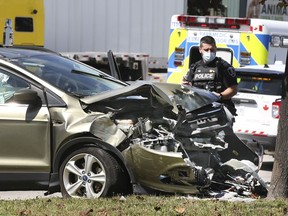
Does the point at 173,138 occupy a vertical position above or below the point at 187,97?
below

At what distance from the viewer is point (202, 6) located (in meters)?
30.0

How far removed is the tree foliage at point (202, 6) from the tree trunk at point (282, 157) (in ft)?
77.4

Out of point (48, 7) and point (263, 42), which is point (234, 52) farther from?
point (48, 7)

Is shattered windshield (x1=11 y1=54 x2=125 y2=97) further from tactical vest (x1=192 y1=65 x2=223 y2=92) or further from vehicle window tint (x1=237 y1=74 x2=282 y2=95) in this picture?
vehicle window tint (x1=237 y1=74 x2=282 y2=95)

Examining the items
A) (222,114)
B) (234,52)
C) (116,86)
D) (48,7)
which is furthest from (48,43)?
(222,114)

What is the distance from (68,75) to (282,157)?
2.43m

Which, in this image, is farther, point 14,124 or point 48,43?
point 48,43

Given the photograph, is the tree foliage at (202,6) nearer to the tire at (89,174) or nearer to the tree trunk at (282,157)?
the tire at (89,174)

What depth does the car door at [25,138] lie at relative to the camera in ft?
21.7

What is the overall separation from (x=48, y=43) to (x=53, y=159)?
10176 mm

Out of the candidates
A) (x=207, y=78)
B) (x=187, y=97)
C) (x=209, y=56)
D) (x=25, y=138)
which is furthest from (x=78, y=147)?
(x=209, y=56)

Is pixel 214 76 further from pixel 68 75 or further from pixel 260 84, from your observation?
pixel 68 75

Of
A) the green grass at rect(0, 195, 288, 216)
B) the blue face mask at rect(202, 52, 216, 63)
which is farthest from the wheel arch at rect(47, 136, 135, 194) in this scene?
the blue face mask at rect(202, 52, 216, 63)

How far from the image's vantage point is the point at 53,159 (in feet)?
21.8
